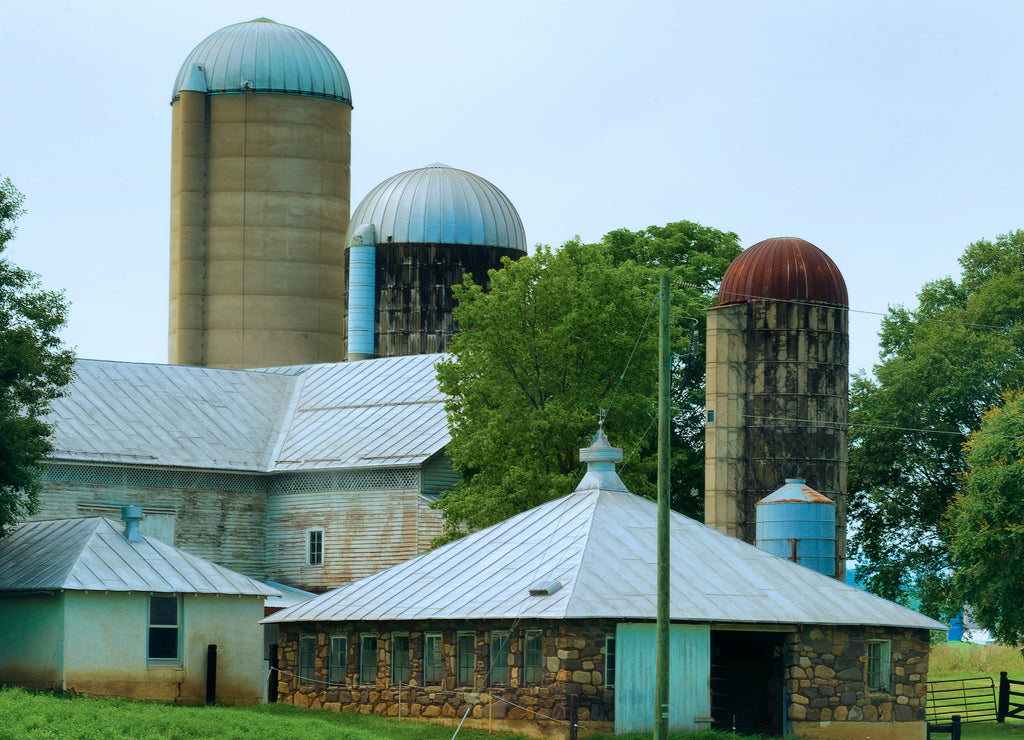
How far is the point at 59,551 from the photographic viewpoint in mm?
36875

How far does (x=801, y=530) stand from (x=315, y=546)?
16715 mm

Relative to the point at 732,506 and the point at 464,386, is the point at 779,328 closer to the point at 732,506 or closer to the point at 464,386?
the point at 732,506

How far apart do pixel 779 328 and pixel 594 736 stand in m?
23.5

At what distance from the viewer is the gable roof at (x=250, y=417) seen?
161ft

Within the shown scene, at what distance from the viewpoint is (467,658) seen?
32219 mm

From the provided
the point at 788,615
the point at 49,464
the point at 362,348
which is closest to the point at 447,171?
the point at 362,348

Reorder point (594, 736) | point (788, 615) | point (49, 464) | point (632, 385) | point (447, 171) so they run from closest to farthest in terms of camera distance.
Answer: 1. point (594, 736)
2. point (788, 615)
3. point (632, 385)
4. point (49, 464)
5. point (447, 171)

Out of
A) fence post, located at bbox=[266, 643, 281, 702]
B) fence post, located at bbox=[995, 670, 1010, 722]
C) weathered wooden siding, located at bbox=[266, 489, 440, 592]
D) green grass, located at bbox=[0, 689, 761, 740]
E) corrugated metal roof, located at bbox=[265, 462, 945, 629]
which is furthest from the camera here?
weathered wooden siding, located at bbox=[266, 489, 440, 592]

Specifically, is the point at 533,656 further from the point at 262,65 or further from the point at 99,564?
the point at 262,65

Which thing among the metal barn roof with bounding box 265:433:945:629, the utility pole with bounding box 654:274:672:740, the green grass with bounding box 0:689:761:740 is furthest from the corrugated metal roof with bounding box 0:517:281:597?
the utility pole with bounding box 654:274:672:740

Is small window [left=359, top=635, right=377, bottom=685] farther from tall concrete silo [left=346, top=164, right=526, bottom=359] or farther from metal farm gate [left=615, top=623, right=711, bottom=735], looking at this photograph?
tall concrete silo [left=346, top=164, right=526, bottom=359]

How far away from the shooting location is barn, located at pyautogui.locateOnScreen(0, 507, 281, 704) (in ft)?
116

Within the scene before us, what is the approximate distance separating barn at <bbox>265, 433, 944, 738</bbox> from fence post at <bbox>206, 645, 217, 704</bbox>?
1497 mm

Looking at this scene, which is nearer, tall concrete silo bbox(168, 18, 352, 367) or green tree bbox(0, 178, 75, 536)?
green tree bbox(0, 178, 75, 536)
